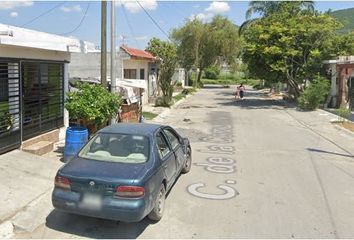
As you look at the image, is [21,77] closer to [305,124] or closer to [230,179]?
[230,179]

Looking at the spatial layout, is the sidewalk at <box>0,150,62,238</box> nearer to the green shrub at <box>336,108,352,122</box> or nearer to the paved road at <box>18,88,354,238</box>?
the paved road at <box>18,88,354,238</box>

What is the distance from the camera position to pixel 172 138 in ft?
26.2

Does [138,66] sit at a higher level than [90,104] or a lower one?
higher

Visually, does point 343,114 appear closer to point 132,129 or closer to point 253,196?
point 253,196

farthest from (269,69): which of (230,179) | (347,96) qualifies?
(230,179)

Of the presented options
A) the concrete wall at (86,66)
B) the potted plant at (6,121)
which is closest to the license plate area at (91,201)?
the potted plant at (6,121)

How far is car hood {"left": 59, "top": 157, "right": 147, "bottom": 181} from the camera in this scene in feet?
18.1

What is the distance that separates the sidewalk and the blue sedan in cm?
79

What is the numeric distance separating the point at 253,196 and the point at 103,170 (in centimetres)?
315

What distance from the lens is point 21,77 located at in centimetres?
1008

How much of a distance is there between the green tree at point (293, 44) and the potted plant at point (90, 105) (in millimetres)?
18872

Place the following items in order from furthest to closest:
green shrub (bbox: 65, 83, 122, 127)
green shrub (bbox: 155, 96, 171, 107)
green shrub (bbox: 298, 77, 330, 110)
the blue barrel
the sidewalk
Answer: green shrub (bbox: 155, 96, 171, 107)
green shrub (bbox: 298, 77, 330, 110)
green shrub (bbox: 65, 83, 122, 127)
the blue barrel
the sidewalk

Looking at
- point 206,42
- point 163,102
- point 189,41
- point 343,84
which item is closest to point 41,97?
point 163,102

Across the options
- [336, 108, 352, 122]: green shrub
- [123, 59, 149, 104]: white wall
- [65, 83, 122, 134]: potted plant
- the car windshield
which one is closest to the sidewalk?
the car windshield
